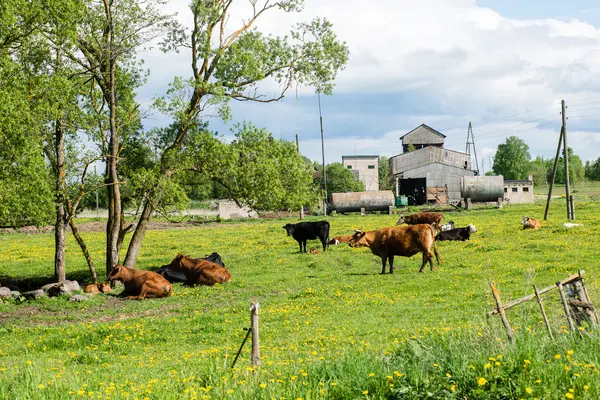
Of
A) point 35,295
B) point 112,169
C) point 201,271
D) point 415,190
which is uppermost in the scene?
point 112,169

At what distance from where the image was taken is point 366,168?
12350cm

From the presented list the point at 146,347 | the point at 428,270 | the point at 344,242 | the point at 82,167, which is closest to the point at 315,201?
the point at 344,242

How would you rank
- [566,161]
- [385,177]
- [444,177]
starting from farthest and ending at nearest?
[385,177] → [444,177] → [566,161]

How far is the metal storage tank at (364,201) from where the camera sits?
68688 mm

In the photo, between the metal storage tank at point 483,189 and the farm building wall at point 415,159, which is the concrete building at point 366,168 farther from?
the metal storage tank at point 483,189

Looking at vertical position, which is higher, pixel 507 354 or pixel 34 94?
pixel 34 94

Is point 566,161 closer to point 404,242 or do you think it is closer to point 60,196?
point 404,242

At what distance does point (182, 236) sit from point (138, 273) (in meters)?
24.4

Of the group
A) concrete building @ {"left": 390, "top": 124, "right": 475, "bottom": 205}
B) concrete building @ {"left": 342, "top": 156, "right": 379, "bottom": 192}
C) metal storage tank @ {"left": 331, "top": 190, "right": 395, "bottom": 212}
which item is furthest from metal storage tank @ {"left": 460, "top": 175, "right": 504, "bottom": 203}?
concrete building @ {"left": 342, "top": 156, "right": 379, "bottom": 192}

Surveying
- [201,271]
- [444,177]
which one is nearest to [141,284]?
[201,271]

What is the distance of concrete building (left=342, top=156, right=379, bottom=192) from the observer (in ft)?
403

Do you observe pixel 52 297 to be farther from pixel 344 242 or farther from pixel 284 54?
pixel 344 242

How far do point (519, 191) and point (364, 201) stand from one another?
2737 cm

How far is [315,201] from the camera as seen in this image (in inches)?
1262
